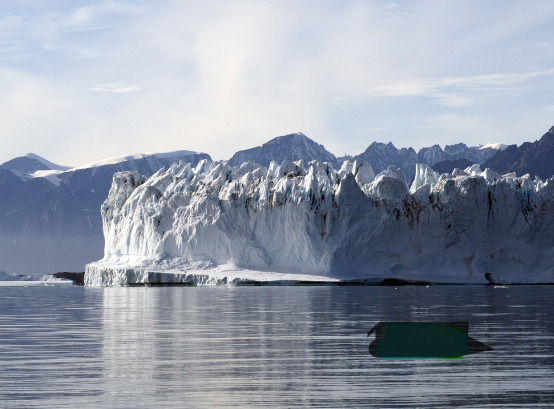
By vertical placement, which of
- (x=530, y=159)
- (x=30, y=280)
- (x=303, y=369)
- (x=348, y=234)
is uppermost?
(x=530, y=159)

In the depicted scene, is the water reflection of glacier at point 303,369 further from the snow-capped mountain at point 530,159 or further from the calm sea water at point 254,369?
the snow-capped mountain at point 530,159

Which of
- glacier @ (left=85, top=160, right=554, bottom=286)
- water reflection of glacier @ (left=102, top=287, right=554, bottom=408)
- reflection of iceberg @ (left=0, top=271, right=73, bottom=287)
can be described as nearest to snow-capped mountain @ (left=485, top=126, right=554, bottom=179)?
glacier @ (left=85, top=160, right=554, bottom=286)

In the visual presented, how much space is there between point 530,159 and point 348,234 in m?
105

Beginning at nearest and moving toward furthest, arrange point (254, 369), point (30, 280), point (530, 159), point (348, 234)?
point (254, 369) < point (348, 234) < point (30, 280) < point (530, 159)

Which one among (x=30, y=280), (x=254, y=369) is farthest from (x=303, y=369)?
(x=30, y=280)

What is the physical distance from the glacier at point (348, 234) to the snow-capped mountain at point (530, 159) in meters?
89.4

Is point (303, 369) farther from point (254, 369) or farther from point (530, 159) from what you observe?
point (530, 159)

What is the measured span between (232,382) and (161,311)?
16278mm

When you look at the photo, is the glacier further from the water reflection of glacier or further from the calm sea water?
the water reflection of glacier

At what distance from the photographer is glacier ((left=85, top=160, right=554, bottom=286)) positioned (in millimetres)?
59844

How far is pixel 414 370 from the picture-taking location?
10562 millimetres

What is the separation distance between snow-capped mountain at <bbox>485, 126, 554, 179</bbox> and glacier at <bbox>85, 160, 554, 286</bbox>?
293 ft

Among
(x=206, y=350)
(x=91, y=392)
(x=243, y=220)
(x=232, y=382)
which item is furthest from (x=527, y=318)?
(x=243, y=220)

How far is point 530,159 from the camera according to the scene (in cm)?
15350
